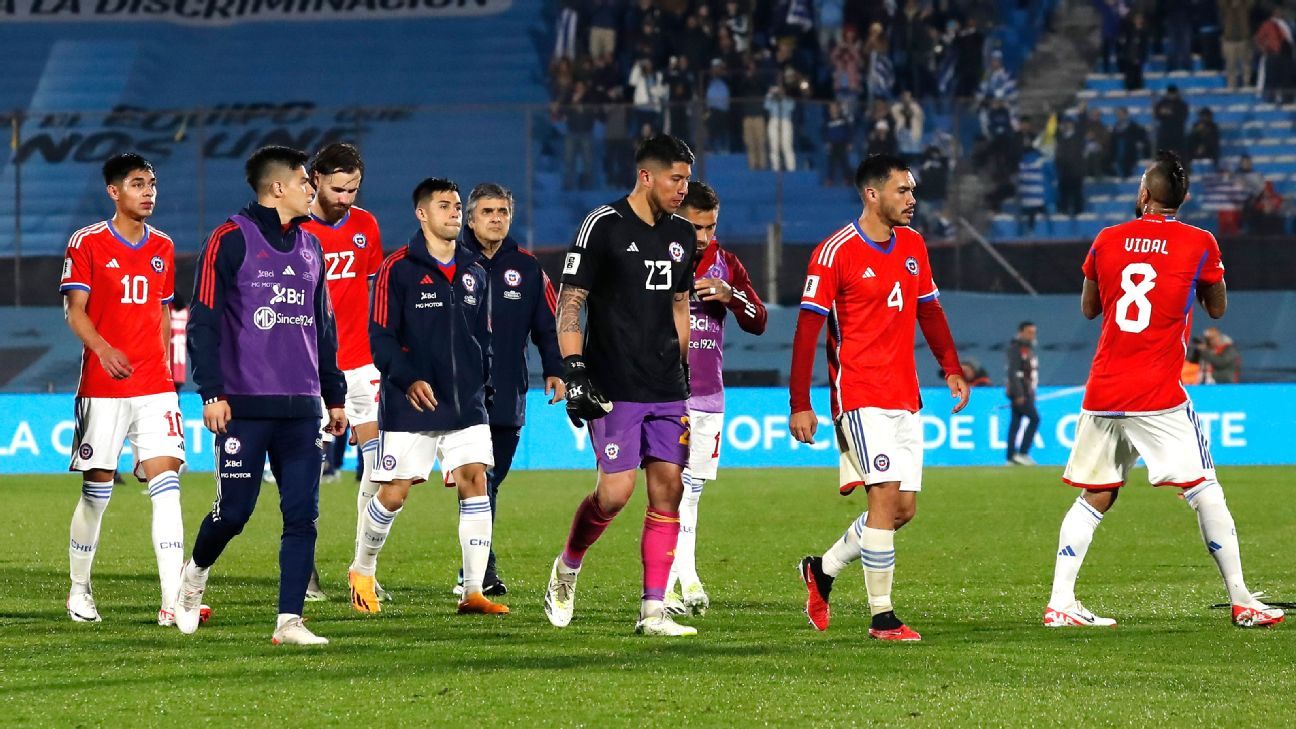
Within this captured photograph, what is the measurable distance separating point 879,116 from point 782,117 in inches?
49.3

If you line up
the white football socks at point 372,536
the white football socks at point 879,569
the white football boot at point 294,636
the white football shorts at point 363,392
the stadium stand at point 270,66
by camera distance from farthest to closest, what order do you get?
the stadium stand at point 270,66 → the white football shorts at point 363,392 → the white football socks at point 372,536 → the white football socks at point 879,569 → the white football boot at point 294,636

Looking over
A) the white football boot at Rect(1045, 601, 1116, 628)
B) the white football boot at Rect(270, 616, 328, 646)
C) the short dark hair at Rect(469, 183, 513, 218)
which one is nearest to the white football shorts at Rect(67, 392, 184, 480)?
the white football boot at Rect(270, 616, 328, 646)

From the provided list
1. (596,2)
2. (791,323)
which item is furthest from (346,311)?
(596,2)

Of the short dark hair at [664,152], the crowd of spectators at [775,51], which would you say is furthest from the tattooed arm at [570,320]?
the crowd of spectators at [775,51]

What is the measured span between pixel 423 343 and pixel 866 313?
2.15m

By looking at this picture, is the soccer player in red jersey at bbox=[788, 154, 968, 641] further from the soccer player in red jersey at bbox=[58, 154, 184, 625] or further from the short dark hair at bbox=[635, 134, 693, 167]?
the soccer player in red jersey at bbox=[58, 154, 184, 625]

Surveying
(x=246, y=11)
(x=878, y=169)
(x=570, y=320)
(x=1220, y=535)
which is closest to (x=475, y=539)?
(x=570, y=320)

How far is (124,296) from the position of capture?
8250 millimetres

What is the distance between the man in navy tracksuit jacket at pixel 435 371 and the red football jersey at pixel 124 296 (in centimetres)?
95

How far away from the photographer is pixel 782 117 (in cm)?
2345

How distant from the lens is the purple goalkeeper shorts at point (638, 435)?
24.9 ft

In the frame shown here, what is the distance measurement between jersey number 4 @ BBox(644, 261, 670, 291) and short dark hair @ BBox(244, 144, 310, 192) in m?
1.44

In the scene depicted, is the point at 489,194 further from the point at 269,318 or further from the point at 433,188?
the point at 269,318

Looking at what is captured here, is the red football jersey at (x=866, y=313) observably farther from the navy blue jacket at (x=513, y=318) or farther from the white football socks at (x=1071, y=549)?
the navy blue jacket at (x=513, y=318)
